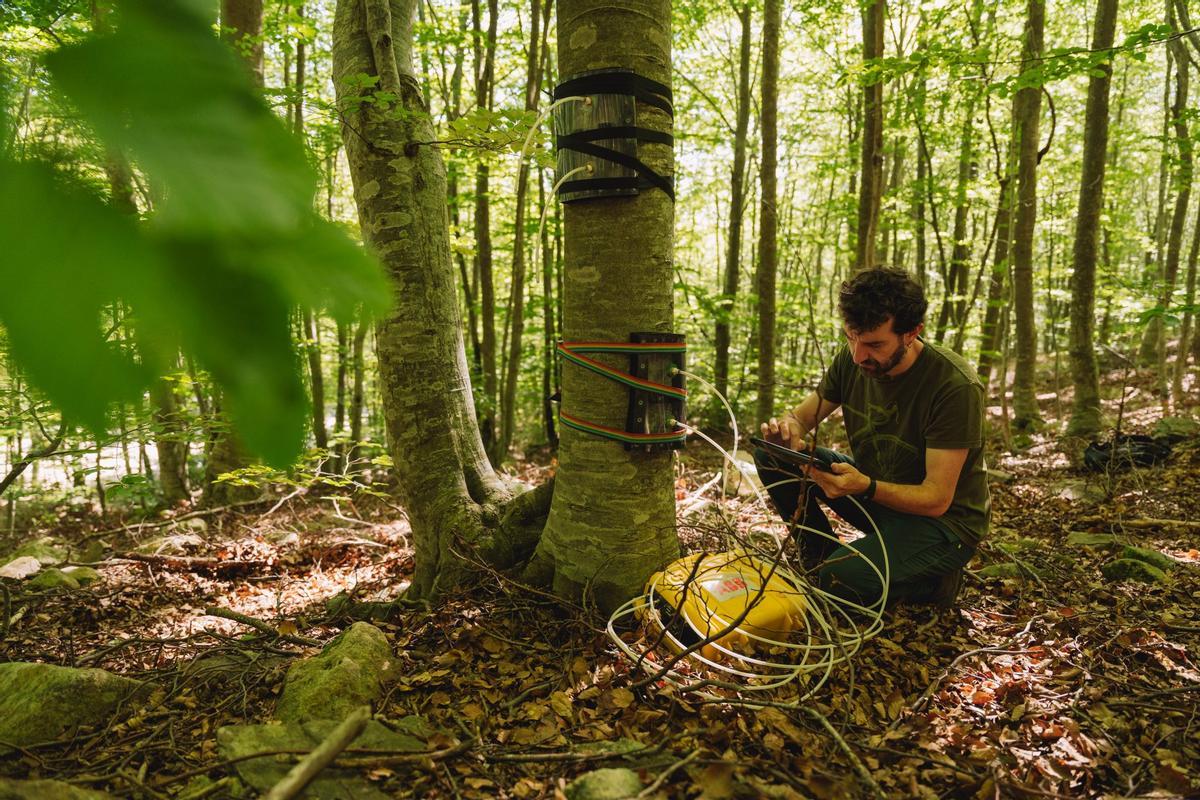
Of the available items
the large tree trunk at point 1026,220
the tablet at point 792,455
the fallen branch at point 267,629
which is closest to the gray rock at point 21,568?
the fallen branch at point 267,629

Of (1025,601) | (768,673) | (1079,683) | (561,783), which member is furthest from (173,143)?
(1025,601)

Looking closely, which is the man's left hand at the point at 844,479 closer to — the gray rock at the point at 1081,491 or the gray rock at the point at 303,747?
the gray rock at the point at 303,747

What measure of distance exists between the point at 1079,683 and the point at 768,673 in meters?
1.16

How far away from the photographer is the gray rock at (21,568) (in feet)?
13.7

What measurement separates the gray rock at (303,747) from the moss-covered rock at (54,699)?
26.6 inches

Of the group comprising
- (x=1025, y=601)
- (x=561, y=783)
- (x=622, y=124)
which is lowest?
(x=1025, y=601)

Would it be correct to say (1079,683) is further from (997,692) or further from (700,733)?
(700,733)

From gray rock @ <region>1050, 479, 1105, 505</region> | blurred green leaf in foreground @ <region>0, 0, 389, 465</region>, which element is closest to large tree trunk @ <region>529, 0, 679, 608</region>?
blurred green leaf in foreground @ <region>0, 0, 389, 465</region>

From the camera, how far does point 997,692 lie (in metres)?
2.17

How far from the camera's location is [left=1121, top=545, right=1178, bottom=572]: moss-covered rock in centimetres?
346

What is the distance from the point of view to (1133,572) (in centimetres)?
332

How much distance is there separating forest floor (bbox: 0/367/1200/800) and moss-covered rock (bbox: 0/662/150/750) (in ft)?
0.30

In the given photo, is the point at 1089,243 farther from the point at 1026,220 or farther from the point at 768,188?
the point at 768,188

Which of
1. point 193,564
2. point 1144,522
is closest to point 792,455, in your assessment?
point 1144,522
